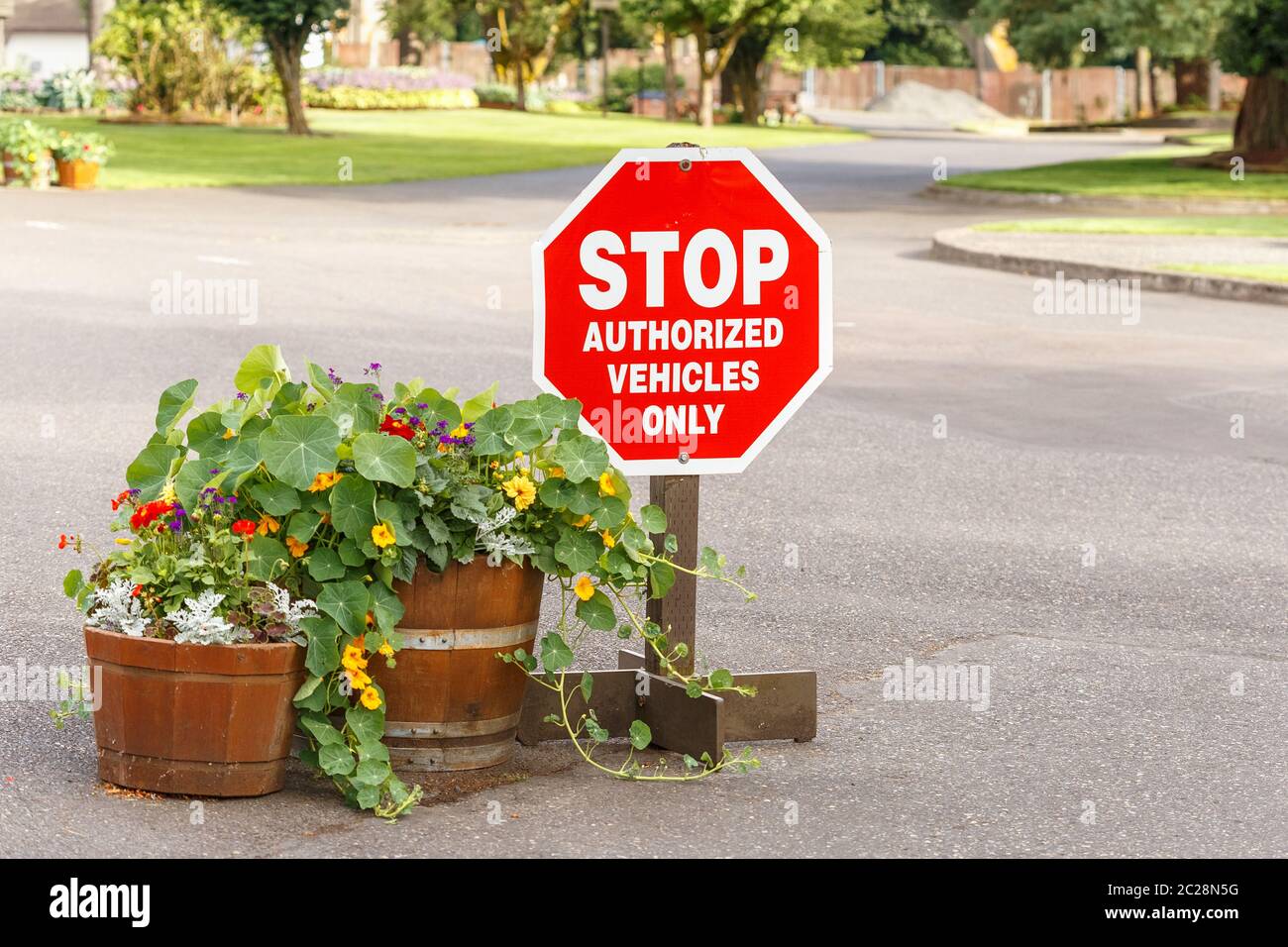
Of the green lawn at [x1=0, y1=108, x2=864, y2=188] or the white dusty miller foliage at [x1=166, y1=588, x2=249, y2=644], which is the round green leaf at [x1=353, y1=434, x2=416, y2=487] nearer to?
the white dusty miller foliage at [x1=166, y1=588, x2=249, y2=644]

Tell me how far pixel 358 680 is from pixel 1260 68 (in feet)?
101

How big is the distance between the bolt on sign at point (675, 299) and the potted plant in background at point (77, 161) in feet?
79.1

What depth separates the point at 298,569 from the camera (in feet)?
16.0

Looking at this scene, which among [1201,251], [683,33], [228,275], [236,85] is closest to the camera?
[228,275]

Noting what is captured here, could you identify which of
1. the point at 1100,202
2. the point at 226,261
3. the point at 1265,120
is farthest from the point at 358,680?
the point at 1265,120

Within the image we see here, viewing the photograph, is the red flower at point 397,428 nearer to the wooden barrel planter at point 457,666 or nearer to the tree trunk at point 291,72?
the wooden barrel planter at point 457,666

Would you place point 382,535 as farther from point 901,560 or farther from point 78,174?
point 78,174

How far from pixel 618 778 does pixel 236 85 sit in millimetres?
47363

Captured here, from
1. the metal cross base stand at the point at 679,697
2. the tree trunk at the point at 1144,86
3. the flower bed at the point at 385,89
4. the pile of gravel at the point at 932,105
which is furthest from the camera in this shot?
the pile of gravel at the point at 932,105

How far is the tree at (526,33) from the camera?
2677 inches

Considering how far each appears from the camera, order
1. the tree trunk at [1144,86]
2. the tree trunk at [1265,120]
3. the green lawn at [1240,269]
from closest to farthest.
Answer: the green lawn at [1240,269]
the tree trunk at [1265,120]
the tree trunk at [1144,86]

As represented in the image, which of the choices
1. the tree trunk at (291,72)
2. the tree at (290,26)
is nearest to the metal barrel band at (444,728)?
the tree at (290,26)

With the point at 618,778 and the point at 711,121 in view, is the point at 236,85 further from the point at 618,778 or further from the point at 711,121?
the point at 618,778
